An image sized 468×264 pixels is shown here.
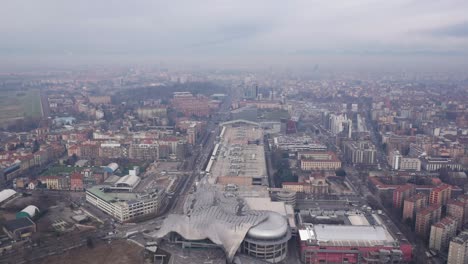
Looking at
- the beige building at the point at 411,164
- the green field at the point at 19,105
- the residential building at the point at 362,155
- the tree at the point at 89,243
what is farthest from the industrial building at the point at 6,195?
the beige building at the point at 411,164

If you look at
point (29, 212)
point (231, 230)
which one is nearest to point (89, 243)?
point (29, 212)

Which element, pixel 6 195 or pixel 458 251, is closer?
pixel 458 251

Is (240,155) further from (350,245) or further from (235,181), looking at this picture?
(350,245)

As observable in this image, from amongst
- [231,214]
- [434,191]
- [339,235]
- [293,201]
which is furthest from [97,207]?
[434,191]

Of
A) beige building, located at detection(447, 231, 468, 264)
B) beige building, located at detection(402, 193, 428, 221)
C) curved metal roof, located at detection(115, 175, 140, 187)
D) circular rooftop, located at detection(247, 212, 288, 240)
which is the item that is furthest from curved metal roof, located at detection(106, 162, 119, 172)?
beige building, located at detection(447, 231, 468, 264)

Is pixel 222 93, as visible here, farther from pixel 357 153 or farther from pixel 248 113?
pixel 357 153

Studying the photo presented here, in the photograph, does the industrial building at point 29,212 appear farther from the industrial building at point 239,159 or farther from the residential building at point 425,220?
the residential building at point 425,220

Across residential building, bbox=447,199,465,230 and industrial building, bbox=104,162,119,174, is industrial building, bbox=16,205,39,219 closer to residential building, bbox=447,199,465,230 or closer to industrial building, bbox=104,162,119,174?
industrial building, bbox=104,162,119,174

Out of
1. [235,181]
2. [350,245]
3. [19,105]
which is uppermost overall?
[19,105]
